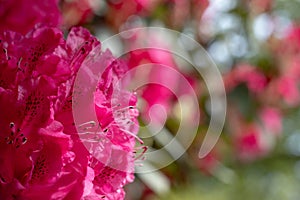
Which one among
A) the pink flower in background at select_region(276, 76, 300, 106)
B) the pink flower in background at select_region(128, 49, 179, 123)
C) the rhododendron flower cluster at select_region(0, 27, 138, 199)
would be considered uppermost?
the pink flower in background at select_region(276, 76, 300, 106)

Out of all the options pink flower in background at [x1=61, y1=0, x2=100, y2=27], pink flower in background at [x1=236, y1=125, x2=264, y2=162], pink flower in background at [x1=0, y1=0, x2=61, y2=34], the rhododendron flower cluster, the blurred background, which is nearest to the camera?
the rhododendron flower cluster

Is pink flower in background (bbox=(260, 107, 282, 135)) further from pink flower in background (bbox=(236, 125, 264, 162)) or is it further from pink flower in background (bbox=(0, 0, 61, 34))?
pink flower in background (bbox=(0, 0, 61, 34))

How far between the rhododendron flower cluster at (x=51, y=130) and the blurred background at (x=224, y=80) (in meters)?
0.34

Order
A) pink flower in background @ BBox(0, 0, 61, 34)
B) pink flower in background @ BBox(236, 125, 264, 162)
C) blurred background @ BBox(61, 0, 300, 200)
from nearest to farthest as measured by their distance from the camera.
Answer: pink flower in background @ BBox(0, 0, 61, 34) < blurred background @ BBox(61, 0, 300, 200) < pink flower in background @ BBox(236, 125, 264, 162)

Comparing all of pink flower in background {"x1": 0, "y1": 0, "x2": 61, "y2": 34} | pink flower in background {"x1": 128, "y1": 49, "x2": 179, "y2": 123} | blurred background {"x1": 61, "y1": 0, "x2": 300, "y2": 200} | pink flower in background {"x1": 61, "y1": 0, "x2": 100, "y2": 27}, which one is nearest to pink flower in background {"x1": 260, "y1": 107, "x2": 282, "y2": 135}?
blurred background {"x1": 61, "y1": 0, "x2": 300, "y2": 200}

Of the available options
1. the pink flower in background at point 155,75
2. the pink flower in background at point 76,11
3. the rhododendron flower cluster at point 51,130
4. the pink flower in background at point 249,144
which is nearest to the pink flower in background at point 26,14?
the rhododendron flower cluster at point 51,130

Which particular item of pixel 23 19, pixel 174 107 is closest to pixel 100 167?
pixel 23 19

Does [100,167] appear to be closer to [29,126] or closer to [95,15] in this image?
[29,126]

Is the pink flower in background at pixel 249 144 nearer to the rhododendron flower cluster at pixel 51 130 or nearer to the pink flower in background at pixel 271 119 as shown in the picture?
the pink flower in background at pixel 271 119

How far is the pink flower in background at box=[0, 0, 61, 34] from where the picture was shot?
21.7 inches

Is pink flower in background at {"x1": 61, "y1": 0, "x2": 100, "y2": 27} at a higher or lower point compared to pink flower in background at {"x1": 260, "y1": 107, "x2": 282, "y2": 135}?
lower

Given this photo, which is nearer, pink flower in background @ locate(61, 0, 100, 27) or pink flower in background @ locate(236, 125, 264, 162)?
pink flower in background @ locate(61, 0, 100, 27)

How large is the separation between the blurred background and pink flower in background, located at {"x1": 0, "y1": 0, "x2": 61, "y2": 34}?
233 mm

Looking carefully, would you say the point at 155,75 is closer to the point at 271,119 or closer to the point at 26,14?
the point at 26,14
